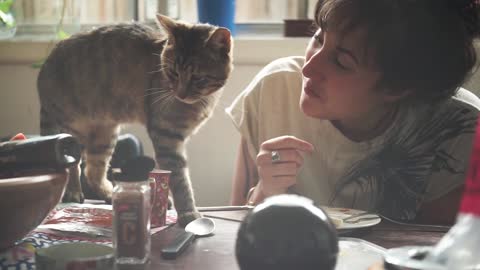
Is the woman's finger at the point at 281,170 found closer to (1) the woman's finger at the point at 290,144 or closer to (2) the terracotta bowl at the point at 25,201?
(1) the woman's finger at the point at 290,144

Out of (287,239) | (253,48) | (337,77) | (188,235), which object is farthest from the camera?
(253,48)

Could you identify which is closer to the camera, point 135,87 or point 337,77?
point 337,77

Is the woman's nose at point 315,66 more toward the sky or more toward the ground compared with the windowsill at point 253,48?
more toward the sky

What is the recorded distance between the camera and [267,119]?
4.69 feet

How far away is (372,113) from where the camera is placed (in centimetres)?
129

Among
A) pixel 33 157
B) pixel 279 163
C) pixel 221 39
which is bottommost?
pixel 279 163

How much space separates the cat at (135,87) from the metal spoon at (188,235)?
12 centimetres

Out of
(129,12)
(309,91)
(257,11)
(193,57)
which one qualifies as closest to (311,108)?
(309,91)

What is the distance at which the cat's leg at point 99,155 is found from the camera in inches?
52.3

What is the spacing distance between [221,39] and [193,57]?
0.21 ft

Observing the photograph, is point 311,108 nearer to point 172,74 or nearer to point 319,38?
point 319,38

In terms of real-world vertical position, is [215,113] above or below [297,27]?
below

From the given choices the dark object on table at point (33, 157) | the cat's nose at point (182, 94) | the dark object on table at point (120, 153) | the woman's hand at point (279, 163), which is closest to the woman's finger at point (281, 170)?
the woman's hand at point (279, 163)

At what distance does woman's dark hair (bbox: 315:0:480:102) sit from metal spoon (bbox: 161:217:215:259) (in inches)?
15.7
